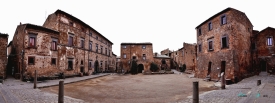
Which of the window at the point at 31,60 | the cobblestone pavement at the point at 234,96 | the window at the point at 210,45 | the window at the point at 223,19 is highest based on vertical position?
the window at the point at 223,19

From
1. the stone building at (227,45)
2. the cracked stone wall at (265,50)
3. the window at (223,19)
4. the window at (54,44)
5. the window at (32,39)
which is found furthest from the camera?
the window at (54,44)

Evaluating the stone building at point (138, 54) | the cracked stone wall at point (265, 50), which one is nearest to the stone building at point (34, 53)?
the stone building at point (138, 54)

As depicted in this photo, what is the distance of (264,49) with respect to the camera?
1942 centimetres

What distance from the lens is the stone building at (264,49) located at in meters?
19.1

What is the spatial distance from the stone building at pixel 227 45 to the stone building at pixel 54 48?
19.3m

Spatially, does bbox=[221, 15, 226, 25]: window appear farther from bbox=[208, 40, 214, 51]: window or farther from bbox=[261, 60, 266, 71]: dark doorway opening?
bbox=[261, 60, 266, 71]: dark doorway opening

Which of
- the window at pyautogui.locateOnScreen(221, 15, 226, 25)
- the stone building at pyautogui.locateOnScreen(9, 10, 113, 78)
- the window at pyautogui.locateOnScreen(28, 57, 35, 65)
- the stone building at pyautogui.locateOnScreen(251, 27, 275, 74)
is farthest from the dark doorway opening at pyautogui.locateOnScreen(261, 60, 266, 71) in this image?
the window at pyautogui.locateOnScreen(28, 57, 35, 65)

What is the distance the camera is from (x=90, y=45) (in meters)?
27.6

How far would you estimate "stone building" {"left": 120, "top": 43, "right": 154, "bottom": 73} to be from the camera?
1451 inches

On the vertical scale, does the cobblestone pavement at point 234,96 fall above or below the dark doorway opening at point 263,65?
below

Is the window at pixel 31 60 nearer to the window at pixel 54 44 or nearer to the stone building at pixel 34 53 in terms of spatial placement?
the stone building at pixel 34 53

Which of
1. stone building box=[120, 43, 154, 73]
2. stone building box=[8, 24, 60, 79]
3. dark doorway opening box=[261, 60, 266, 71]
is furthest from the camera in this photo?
stone building box=[120, 43, 154, 73]

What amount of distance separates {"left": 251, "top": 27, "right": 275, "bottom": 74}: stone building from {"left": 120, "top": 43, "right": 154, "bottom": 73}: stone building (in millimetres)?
21249

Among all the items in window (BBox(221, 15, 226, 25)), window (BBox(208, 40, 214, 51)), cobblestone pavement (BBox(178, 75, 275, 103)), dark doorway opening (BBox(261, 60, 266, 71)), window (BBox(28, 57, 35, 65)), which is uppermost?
window (BBox(221, 15, 226, 25))
